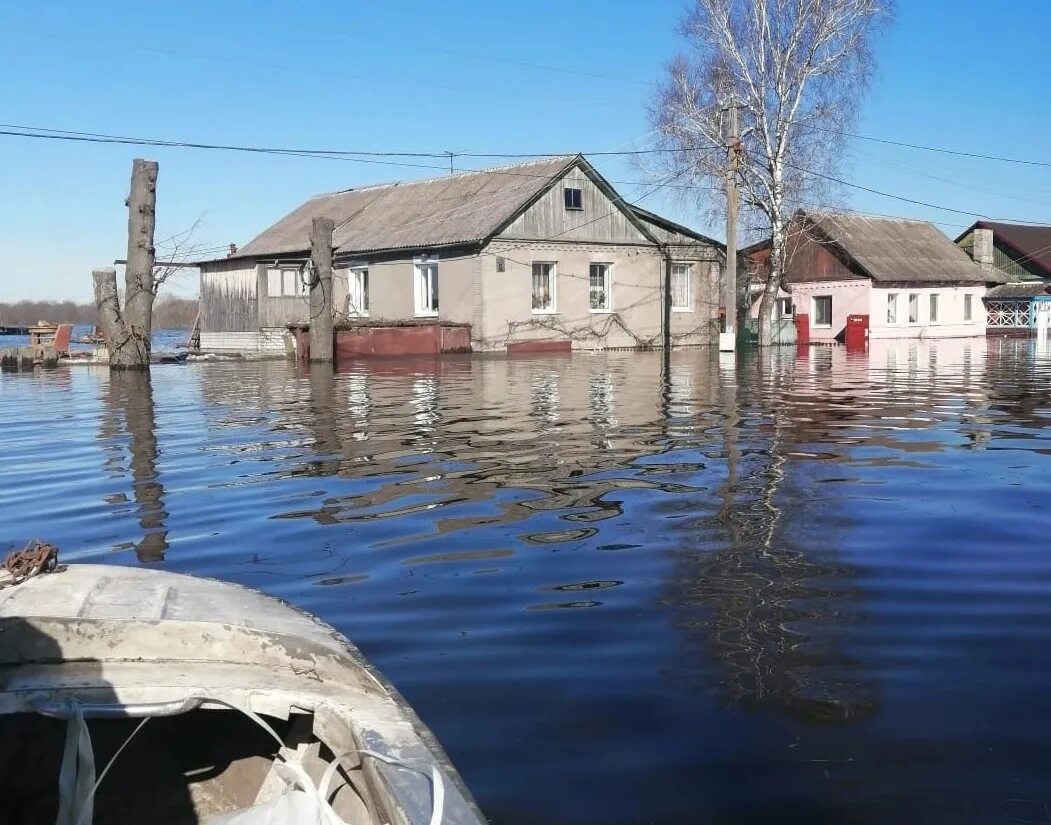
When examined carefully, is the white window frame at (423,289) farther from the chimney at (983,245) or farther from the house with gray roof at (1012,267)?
the chimney at (983,245)

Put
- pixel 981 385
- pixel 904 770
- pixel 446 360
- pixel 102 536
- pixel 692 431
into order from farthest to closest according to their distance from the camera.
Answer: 1. pixel 446 360
2. pixel 981 385
3. pixel 692 431
4. pixel 102 536
5. pixel 904 770

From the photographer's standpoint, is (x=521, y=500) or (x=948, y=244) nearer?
(x=521, y=500)

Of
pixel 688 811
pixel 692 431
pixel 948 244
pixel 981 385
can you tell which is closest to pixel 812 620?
pixel 688 811

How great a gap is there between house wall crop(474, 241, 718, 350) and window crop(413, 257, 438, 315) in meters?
2.50

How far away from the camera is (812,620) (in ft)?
14.9

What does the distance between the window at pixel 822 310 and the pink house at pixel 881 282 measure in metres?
0.04

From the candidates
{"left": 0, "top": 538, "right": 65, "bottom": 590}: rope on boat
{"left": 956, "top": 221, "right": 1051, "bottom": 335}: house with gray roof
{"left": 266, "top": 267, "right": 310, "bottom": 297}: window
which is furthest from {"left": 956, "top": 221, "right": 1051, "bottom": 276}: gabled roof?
{"left": 0, "top": 538, "right": 65, "bottom": 590}: rope on boat

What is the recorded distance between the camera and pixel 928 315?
4597cm

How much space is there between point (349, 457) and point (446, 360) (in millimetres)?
18214

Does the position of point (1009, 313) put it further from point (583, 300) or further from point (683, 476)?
point (683, 476)

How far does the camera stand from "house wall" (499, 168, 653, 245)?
32.5 m

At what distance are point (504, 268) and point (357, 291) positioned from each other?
6.41 m

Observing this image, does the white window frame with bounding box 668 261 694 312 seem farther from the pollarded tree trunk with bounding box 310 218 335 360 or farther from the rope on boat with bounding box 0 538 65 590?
the rope on boat with bounding box 0 538 65 590

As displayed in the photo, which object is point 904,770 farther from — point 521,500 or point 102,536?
point 102,536
